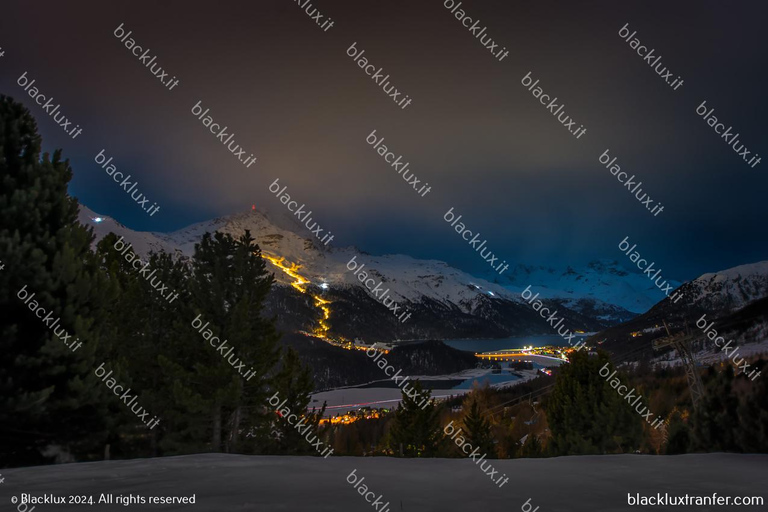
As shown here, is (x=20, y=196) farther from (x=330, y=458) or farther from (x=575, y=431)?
(x=575, y=431)

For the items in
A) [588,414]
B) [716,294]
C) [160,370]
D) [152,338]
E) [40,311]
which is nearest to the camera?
[40,311]

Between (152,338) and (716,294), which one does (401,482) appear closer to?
(152,338)

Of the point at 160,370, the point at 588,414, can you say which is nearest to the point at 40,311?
the point at 160,370

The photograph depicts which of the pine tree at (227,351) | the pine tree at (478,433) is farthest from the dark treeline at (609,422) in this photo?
the pine tree at (227,351)

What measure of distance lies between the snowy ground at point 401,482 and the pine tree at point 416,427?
26492 millimetres

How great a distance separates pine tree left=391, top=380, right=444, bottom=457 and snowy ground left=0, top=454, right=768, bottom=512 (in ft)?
86.9

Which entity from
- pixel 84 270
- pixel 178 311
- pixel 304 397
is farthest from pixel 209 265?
pixel 304 397

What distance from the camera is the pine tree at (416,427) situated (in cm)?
3325

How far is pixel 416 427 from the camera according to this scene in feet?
109

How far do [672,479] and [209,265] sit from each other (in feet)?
63.2

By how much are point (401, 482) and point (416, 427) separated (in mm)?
28814

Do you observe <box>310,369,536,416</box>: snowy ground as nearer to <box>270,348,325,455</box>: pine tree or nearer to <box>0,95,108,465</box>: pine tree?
<box>270,348,325,455</box>: pine tree

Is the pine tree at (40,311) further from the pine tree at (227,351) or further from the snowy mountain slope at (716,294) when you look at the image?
the snowy mountain slope at (716,294)

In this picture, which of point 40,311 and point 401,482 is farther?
point 40,311
